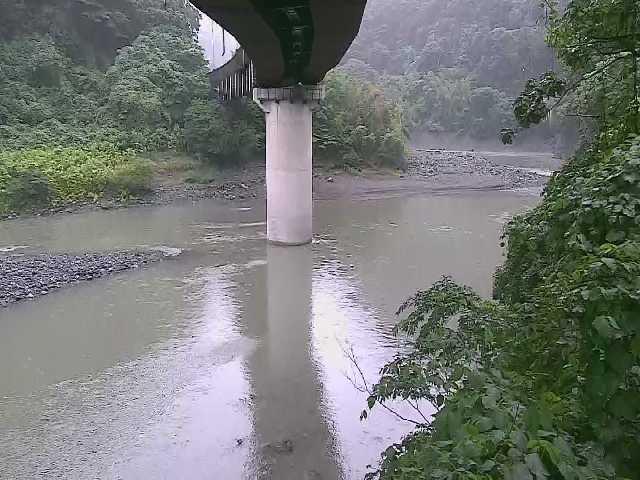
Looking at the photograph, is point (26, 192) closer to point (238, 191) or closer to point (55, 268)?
point (238, 191)

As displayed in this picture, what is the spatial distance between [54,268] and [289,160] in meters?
7.03

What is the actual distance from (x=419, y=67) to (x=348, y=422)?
68152 millimetres

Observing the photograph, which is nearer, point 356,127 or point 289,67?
point 289,67

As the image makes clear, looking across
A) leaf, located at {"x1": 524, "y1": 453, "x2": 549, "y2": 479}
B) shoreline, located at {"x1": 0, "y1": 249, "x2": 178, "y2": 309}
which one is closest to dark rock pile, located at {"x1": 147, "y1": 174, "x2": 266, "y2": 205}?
shoreline, located at {"x1": 0, "y1": 249, "x2": 178, "y2": 309}

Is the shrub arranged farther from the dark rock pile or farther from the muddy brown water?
the dark rock pile

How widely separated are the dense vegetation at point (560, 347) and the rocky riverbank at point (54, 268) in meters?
11.7

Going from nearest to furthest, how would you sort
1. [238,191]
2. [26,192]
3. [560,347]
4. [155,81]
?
[560,347], [26,192], [238,191], [155,81]

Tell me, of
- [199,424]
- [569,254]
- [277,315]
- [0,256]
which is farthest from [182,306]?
[569,254]

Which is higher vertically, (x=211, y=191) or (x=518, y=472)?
(x=518, y=472)

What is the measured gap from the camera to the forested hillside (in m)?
57.9

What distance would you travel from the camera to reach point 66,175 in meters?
26.5

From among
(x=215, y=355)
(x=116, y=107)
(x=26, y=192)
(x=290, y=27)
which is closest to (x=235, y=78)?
(x=116, y=107)

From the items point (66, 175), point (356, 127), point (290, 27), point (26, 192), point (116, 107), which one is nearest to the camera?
point (290, 27)

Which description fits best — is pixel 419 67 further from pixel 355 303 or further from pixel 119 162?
pixel 355 303
